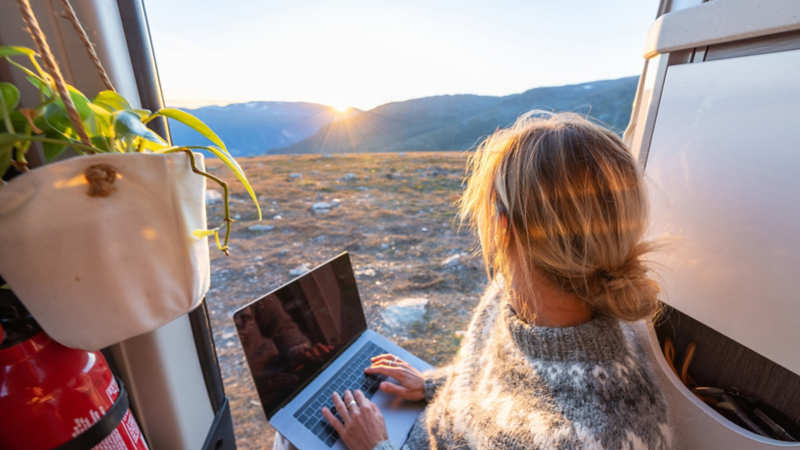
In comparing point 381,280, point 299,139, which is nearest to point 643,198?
point 381,280

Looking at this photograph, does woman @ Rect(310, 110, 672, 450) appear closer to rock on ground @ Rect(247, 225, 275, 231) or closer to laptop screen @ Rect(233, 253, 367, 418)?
→ laptop screen @ Rect(233, 253, 367, 418)

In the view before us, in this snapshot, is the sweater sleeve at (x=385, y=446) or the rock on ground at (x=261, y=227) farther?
the rock on ground at (x=261, y=227)

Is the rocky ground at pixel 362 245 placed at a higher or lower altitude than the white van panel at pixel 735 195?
lower

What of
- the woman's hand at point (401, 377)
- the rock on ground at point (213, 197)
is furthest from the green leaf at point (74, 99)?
the rock on ground at point (213, 197)

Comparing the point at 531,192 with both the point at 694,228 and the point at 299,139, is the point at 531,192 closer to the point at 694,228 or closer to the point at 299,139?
the point at 694,228

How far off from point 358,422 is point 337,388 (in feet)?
0.47

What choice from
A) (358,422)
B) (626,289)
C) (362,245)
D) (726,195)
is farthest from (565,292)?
(362,245)

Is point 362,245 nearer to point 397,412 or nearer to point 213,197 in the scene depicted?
point 213,197

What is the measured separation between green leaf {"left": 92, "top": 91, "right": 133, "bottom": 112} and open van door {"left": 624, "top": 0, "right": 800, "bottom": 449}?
0.83 metres

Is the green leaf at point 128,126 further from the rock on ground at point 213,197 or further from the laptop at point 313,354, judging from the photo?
the rock on ground at point 213,197

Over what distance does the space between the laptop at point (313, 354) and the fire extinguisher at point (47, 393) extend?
37 cm

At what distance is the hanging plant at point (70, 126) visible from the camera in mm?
263

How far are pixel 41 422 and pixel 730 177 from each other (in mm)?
936

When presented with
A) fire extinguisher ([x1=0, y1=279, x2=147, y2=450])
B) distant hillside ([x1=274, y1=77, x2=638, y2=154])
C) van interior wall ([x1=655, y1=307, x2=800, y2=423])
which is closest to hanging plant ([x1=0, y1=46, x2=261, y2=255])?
fire extinguisher ([x1=0, y1=279, x2=147, y2=450])
